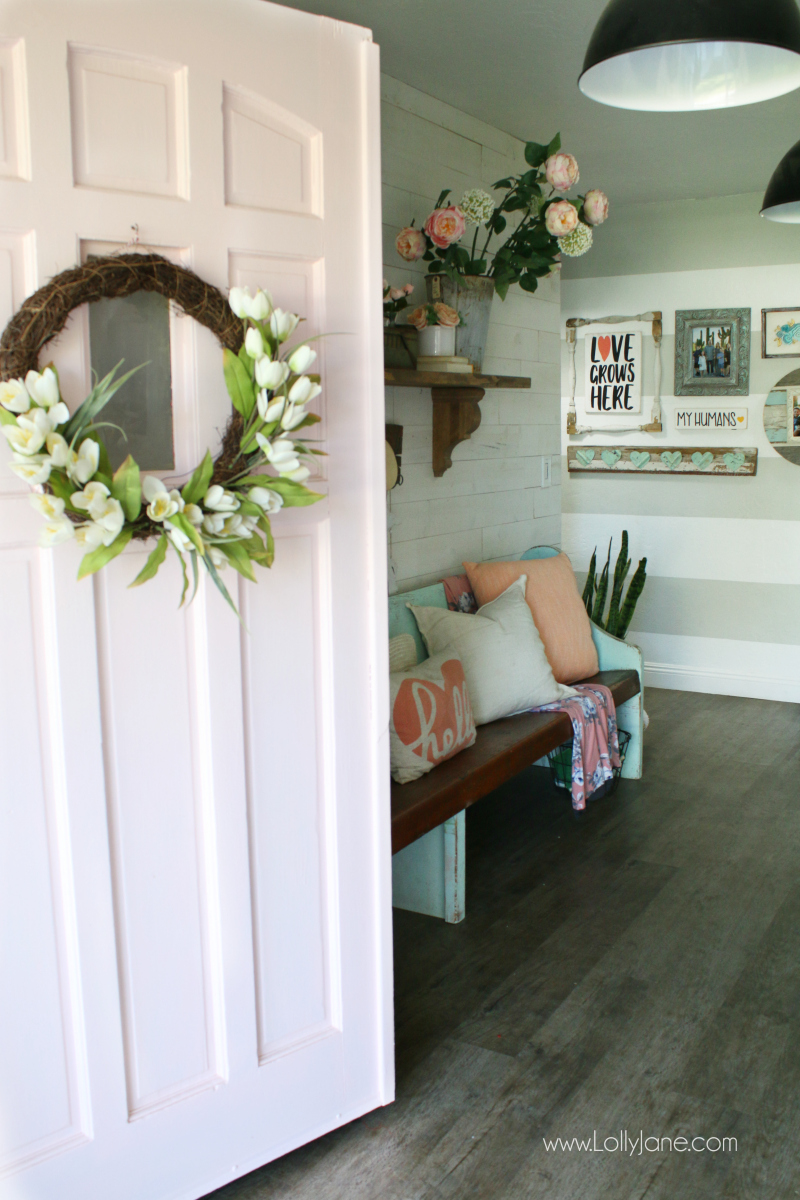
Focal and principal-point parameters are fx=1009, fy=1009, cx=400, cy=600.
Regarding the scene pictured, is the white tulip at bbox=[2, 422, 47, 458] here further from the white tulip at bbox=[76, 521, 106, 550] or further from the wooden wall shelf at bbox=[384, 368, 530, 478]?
the wooden wall shelf at bbox=[384, 368, 530, 478]

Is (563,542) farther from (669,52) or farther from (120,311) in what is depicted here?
(120,311)

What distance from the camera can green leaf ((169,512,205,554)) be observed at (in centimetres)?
157

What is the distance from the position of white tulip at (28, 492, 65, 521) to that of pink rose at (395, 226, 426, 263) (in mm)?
2115

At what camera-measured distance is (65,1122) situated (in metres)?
1.73

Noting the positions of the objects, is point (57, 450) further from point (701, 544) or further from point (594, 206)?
point (701, 544)

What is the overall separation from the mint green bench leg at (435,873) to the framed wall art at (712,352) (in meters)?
3.29

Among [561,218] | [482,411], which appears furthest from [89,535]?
[482,411]

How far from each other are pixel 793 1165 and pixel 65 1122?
1.41m

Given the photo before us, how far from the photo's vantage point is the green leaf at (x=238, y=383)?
1.66 metres

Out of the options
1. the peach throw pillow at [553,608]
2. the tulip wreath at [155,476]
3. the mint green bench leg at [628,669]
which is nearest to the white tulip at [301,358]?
the tulip wreath at [155,476]

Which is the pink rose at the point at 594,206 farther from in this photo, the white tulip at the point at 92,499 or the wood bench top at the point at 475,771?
the white tulip at the point at 92,499

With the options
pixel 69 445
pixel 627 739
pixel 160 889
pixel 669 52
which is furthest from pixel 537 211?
pixel 160 889

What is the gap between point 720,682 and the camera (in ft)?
18.3

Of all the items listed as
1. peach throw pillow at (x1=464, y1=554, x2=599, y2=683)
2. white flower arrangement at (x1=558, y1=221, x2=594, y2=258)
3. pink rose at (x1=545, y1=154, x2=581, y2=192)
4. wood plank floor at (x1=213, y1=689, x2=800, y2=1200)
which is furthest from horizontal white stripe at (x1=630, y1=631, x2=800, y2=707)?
pink rose at (x1=545, y1=154, x2=581, y2=192)
